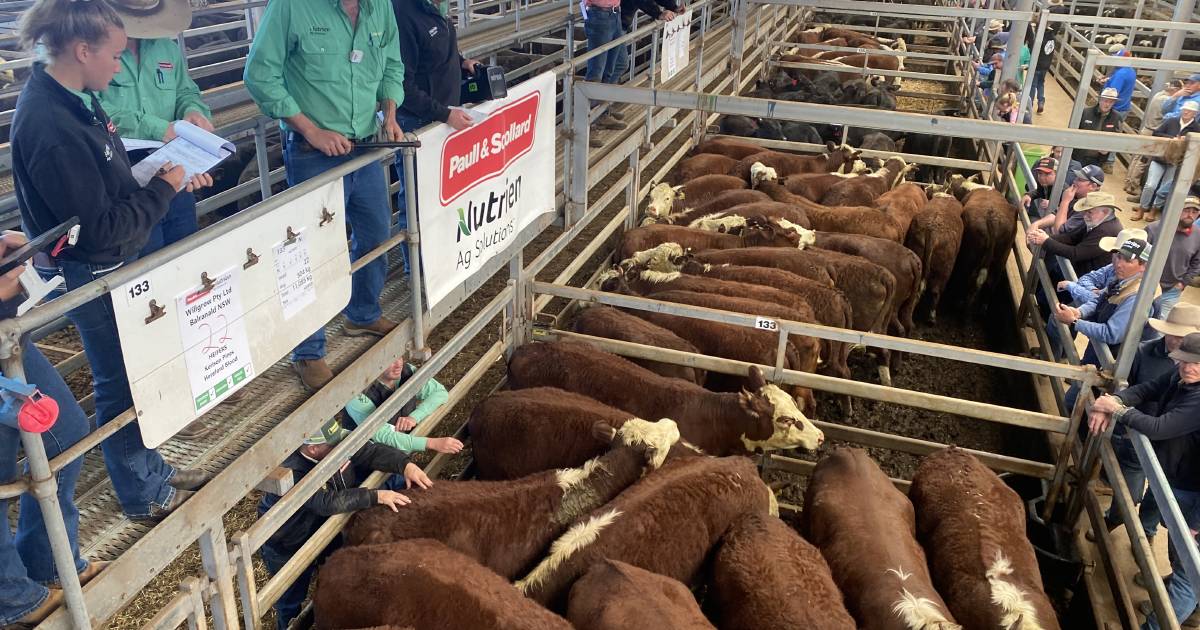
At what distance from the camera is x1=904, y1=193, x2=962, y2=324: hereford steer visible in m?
9.19

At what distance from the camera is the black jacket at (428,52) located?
17.6 ft

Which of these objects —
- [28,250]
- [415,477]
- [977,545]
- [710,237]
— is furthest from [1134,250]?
[28,250]

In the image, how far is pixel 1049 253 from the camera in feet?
26.2

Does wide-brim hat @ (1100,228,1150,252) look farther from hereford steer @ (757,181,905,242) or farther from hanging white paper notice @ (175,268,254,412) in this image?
hanging white paper notice @ (175,268,254,412)

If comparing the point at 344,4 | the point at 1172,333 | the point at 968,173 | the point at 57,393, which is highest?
the point at 344,4

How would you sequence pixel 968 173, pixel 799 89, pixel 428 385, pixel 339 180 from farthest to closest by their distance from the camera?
pixel 799 89 < pixel 968 173 < pixel 428 385 < pixel 339 180

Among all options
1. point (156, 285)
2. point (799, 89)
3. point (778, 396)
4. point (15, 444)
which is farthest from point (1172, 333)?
point (799, 89)

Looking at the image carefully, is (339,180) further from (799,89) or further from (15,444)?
(799,89)

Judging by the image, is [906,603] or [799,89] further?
[799,89]

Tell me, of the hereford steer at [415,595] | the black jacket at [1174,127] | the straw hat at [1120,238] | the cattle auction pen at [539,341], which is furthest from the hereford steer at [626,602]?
the black jacket at [1174,127]

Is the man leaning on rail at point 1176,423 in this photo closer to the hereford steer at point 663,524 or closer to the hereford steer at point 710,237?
the hereford steer at point 663,524

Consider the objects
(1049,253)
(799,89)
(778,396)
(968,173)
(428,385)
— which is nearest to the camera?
(428,385)

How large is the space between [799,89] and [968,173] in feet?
12.5

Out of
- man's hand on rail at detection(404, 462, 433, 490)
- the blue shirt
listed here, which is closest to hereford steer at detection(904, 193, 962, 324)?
man's hand on rail at detection(404, 462, 433, 490)
